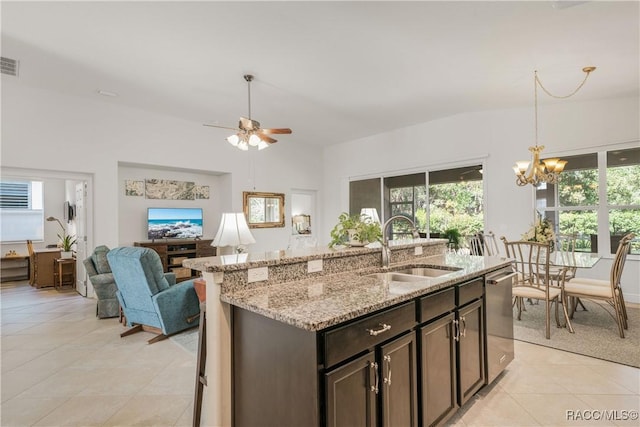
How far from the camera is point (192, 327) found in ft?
12.1

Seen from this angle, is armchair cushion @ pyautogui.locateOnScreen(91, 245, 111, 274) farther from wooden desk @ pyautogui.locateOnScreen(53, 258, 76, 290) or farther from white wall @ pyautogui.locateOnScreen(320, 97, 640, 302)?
white wall @ pyautogui.locateOnScreen(320, 97, 640, 302)

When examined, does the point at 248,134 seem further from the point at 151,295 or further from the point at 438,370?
the point at 438,370

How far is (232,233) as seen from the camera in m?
3.43

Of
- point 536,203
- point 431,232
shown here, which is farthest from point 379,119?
point 536,203

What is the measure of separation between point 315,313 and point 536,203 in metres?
5.15

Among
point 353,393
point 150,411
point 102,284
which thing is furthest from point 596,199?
point 102,284

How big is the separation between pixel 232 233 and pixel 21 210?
6.74m

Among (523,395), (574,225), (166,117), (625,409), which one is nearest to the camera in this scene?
(625,409)

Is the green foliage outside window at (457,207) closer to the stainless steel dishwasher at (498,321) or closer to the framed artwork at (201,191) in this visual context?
the stainless steel dishwasher at (498,321)

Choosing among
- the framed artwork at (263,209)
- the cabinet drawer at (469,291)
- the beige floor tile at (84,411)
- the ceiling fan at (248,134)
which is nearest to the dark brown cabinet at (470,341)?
the cabinet drawer at (469,291)

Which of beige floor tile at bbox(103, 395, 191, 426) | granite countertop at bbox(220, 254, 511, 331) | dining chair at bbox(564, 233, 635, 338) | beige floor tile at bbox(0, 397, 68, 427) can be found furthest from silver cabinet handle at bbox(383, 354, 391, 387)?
dining chair at bbox(564, 233, 635, 338)

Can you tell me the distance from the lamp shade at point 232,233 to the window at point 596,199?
4571mm

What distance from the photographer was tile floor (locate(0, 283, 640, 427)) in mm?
2076

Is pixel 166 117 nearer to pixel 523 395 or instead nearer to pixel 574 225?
pixel 523 395
